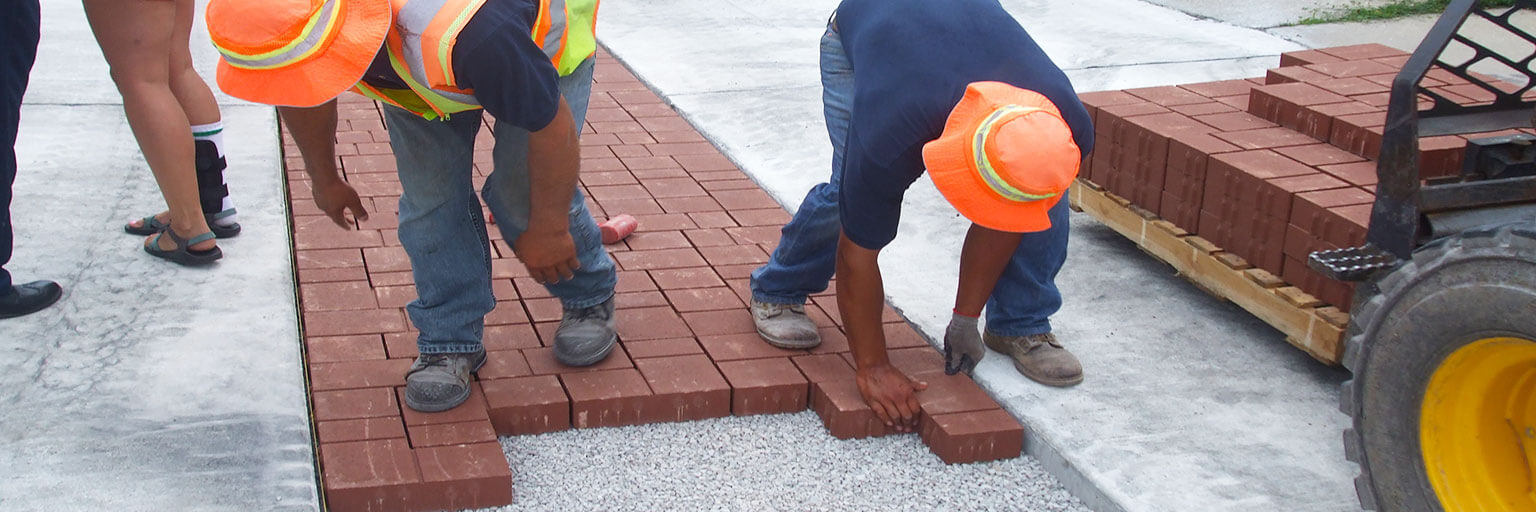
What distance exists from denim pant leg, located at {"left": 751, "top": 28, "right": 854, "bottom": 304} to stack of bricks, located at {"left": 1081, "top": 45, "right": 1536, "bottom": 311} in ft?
3.80

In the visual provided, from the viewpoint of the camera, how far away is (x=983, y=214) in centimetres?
266

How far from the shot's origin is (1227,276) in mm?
3855

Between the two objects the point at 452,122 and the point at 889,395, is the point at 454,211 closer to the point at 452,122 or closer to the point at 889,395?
the point at 452,122

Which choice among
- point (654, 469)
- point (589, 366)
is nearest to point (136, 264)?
point (589, 366)

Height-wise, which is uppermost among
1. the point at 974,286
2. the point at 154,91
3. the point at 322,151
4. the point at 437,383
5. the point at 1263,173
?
the point at 322,151

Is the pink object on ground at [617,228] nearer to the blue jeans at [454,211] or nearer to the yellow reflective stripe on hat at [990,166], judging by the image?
the blue jeans at [454,211]

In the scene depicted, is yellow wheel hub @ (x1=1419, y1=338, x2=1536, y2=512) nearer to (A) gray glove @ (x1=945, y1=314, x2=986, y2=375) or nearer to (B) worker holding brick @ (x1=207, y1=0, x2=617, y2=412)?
(A) gray glove @ (x1=945, y1=314, x2=986, y2=375)

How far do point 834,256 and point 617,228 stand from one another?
984 millimetres

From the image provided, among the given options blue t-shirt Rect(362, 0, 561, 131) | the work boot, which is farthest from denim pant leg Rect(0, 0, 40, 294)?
the work boot

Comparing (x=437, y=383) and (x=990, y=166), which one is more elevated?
(x=990, y=166)

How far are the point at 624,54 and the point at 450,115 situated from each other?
14.2ft

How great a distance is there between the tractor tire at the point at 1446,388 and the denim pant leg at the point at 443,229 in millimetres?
2046

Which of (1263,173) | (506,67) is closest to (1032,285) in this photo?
(1263,173)

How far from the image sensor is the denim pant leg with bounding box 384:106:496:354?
3.10 meters
